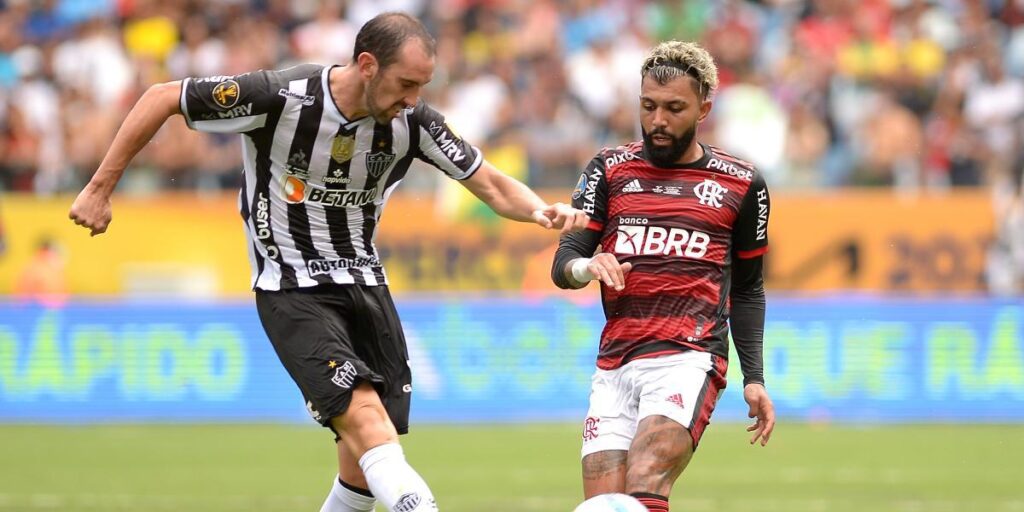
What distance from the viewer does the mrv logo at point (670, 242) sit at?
6.72 m

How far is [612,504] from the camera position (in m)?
6.04

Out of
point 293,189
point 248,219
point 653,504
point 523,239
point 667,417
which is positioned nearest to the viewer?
point 653,504

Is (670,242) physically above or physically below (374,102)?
below

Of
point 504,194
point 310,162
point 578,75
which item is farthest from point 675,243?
point 578,75

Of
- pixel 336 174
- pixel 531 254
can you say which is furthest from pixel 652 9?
pixel 336 174

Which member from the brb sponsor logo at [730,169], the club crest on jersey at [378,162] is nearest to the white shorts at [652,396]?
the brb sponsor logo at [730,169]

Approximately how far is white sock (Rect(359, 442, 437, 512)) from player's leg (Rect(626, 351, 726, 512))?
2.89 feet

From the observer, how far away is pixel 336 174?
7.05m

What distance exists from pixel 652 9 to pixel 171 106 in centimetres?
1418

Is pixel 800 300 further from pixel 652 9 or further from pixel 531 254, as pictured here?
pixel 652 9

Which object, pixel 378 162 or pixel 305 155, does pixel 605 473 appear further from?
pixel 305 155

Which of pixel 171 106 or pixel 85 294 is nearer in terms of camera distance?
pixel 171 106

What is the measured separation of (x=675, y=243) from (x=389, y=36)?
1539 mm

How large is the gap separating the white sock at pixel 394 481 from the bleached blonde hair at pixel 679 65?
198 centimetres
